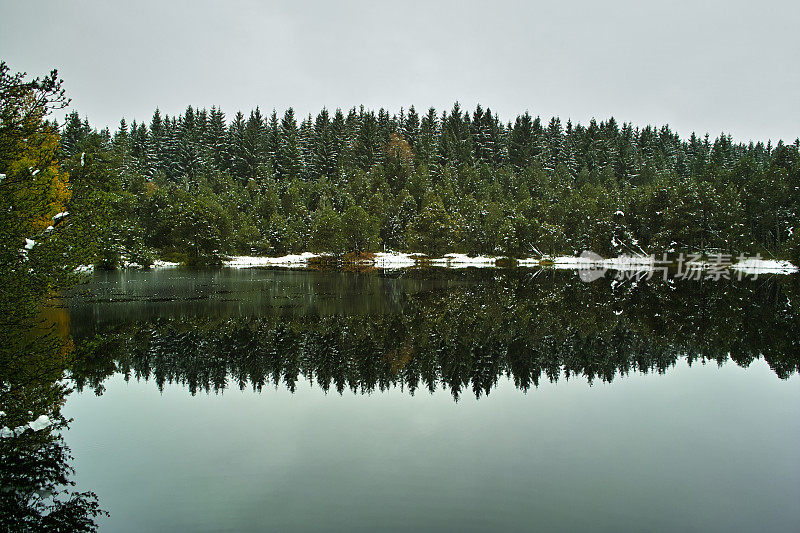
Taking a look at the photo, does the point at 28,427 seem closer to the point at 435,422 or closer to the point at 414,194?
the point at 435,422

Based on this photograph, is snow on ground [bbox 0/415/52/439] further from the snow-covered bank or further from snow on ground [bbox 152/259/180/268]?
snow on ground [bbox 152/259/180/268]

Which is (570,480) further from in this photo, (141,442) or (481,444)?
(141,442)

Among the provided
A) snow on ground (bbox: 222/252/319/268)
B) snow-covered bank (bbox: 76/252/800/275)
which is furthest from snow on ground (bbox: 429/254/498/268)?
snow on ground (bbox: 222/252/319/268)

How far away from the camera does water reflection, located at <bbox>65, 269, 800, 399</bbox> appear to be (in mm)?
19484

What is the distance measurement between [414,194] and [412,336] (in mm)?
94090

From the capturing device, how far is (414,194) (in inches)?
4656

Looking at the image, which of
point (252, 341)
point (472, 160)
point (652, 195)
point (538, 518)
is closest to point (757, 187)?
point (652, 195)

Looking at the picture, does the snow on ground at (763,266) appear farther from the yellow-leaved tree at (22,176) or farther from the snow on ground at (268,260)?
the yellow-leaved tree at (22,176)

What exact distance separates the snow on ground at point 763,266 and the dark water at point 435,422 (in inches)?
2094

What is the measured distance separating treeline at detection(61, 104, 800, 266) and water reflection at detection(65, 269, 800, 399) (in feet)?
115

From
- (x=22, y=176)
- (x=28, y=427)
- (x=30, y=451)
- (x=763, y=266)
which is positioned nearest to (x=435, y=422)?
(x=30, y=451)

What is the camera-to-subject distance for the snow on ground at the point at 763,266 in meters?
76.5

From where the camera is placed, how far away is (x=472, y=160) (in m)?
143

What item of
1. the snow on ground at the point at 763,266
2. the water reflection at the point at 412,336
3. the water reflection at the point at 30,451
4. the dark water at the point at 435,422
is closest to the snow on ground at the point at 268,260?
the water reflection at the point at 412,336
